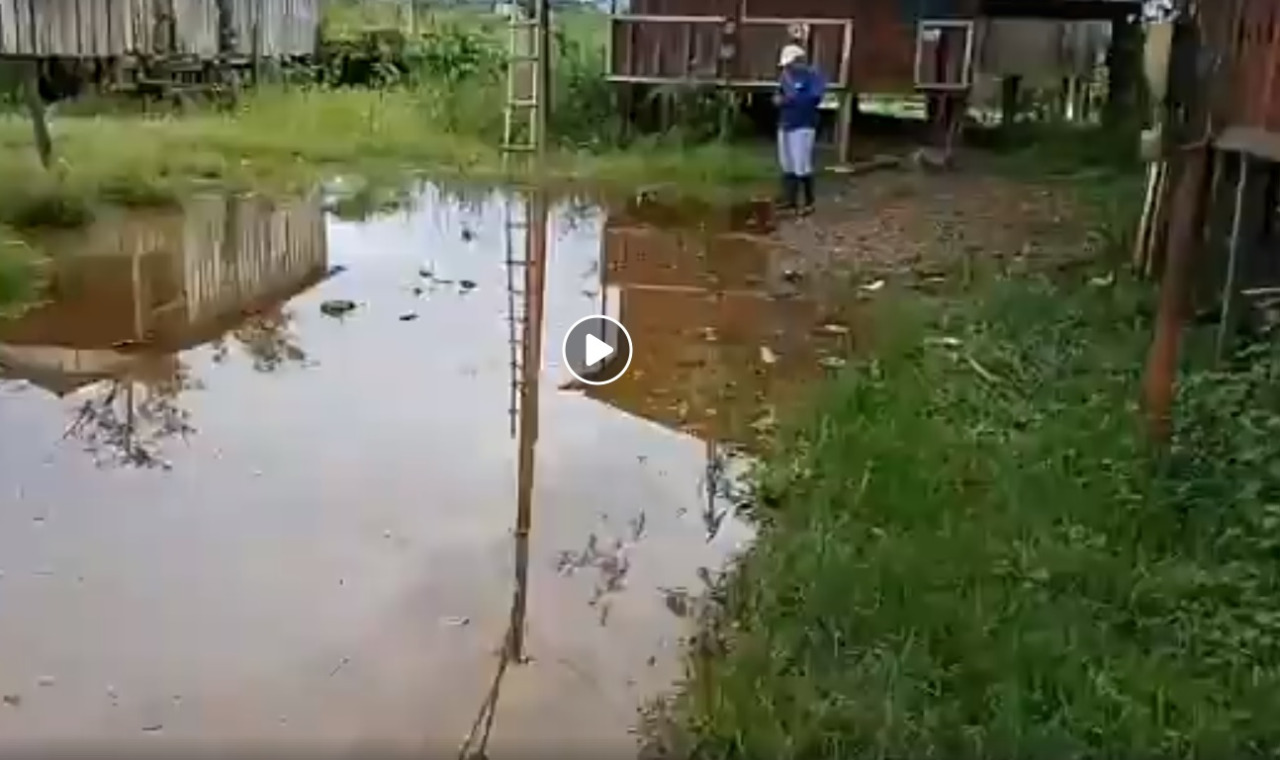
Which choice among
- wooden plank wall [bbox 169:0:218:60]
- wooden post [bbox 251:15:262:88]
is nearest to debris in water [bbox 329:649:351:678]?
wooden plank wall [bbox 169:0:218:60]

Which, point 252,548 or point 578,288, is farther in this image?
point 578,288

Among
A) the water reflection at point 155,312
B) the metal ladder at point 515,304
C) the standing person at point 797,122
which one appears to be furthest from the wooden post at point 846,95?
the water reflection at point 155,312

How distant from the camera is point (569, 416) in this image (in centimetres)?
723

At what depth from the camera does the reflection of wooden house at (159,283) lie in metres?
8.33

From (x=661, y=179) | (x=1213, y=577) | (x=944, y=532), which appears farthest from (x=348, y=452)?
(x=661, y=179)

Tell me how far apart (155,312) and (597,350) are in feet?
9.54

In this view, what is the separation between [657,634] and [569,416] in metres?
2.60

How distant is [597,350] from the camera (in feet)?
28.6

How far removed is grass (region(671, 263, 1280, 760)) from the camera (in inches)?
153

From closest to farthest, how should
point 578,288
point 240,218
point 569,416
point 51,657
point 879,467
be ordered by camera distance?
point 51,657, point 879,467, point 569,416, point 578,288, point 240,218

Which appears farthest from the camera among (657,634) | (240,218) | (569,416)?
(240,218)

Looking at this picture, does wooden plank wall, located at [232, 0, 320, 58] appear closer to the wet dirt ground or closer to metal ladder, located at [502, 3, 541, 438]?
metal ladder, located at [502, 3, 541, 438]

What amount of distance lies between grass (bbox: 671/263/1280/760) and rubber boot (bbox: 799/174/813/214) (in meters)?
6.77

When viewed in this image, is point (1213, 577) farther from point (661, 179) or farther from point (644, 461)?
point (661, 179)
